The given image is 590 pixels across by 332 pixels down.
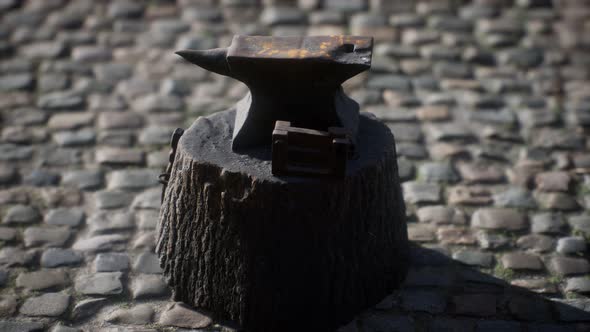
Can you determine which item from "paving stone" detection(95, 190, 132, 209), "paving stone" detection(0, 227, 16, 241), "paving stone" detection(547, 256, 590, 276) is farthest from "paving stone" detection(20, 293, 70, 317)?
"paving stone" detection(547, 256, 590, 276)

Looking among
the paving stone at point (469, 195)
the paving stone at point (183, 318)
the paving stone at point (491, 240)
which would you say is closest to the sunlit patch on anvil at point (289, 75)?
the paving stone at point (183, 318)

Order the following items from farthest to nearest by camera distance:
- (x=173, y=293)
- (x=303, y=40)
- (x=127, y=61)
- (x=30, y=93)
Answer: (x=127, y=61), (x=30, y=93), (x=173, y=293), (x=303, y=40)

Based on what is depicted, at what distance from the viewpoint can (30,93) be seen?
6367 mm

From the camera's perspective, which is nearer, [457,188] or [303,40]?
[303,40]

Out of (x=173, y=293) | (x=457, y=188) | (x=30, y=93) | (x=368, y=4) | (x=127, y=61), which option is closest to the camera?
(x=173, y=293)

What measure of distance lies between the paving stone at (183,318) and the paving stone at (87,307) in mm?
356

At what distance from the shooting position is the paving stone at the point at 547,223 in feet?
16.0

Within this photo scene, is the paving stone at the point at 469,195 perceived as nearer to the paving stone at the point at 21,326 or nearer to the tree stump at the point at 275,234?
the tree stump at the point at 275,234

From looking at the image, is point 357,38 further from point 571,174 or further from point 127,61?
point 127,61

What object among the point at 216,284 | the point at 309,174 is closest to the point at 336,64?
the point at 309,174

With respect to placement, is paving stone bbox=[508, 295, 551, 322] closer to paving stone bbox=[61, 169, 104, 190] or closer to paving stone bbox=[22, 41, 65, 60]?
paving stone bbox=[61, 169, 104, 190]

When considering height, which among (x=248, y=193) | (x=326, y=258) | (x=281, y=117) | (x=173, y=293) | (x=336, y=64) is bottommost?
(x=173, y=293)

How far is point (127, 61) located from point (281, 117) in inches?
129

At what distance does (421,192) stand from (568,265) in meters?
1.08
